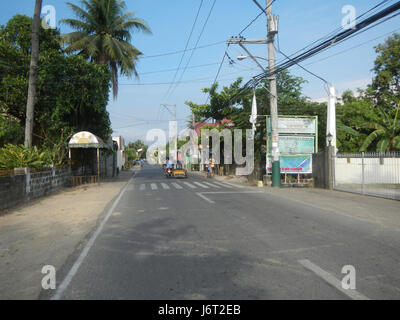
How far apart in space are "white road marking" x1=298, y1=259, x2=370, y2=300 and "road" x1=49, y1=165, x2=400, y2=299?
0.04 feet

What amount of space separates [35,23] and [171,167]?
16406 mm

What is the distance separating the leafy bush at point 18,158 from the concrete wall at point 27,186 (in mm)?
554

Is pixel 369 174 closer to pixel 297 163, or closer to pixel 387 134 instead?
pixel 297 163

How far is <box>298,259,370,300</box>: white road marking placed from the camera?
3.86 m

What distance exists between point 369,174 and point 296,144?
20.7 feet

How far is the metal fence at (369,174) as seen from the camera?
1294cm

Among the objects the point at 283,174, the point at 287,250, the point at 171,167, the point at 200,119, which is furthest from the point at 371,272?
the point at 200,119

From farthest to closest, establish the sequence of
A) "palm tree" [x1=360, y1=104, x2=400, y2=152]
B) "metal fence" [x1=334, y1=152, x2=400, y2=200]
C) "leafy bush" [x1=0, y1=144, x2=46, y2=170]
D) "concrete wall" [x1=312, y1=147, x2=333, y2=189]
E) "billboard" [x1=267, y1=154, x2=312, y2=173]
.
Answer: "palm tree" [x1=360, y1=104, x2=400, y2=152], "billboard" [x1=267, y1=154, x2=312, y2=173], "concrete wall" [x1=312, y1=147, x2=333, y2=189], "leafy bush" [x1=0, y1=144, x2=46, y2=170], "metal fence" [x1=334, y1=152, x2=400, y2=200]

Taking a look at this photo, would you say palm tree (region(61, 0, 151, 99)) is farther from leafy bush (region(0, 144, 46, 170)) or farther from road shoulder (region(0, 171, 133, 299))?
road shoulder (region(0, 171, 133, 299))

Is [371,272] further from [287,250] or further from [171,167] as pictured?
[171,167]

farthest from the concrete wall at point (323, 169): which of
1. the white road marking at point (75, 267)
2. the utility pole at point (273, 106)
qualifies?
the white road marking at point (75, 267)

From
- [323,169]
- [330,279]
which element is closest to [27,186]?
[330,279]

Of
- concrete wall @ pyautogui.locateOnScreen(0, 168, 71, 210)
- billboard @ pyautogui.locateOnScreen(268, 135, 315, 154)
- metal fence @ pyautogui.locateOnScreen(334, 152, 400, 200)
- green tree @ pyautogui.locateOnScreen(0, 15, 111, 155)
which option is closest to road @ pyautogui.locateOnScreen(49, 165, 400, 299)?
concrete wall @ pyautogui.locateOnScreen(0, 168, 71, 210)
